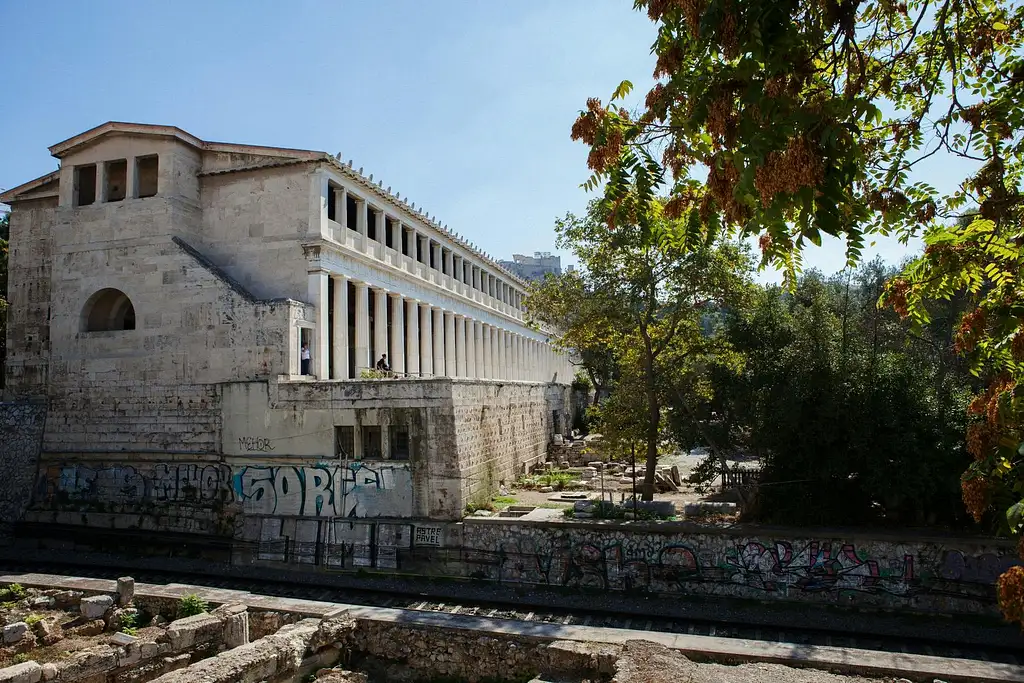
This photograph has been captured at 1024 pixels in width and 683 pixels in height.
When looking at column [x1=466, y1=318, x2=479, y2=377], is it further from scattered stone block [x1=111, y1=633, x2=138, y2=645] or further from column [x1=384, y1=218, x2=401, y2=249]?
scattered stone block [x1=111, y1=633, x2=138, y2=645]

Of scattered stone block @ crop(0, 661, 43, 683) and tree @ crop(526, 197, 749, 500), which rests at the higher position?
tree @ crop(526, 197, 749, 500)

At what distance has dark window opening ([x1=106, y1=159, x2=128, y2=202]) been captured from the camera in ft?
86.9

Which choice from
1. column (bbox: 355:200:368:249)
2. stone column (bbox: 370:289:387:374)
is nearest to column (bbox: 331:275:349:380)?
column (bbox: 355:200:368:249)

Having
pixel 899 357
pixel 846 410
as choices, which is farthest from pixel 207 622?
pixel 899 357

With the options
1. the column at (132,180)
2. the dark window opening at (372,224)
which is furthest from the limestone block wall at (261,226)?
the dark window opening at (372,224)

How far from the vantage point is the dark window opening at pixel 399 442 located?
20516 mm

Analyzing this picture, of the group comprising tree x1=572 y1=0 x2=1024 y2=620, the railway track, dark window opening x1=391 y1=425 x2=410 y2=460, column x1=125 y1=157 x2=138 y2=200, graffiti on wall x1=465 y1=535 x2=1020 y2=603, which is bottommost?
the railway track

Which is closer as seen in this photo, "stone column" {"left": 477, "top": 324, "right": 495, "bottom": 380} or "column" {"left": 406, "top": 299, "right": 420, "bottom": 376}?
"column" {"left": 406, "top": 299, "right": 420, "bottom": 376}

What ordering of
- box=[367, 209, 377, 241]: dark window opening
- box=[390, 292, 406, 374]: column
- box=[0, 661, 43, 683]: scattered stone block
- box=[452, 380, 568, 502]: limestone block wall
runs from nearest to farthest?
box=[0, 661, 43, 683]: scattered stone block, box=[452, 380, 568, 502]: limestone block wall, box=[390, 292, 406, 374]: column, box=[367, 209, 377, 241]: dark window opening

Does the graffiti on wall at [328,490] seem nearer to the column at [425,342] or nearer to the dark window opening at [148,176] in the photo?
the column at [425,342]

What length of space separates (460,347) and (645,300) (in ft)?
60.5

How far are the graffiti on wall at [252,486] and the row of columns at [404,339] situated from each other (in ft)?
14.2

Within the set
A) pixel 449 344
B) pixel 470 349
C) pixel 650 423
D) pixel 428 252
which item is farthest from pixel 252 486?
pixel 470 349

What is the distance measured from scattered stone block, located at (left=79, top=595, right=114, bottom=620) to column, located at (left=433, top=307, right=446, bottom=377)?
21.3m
